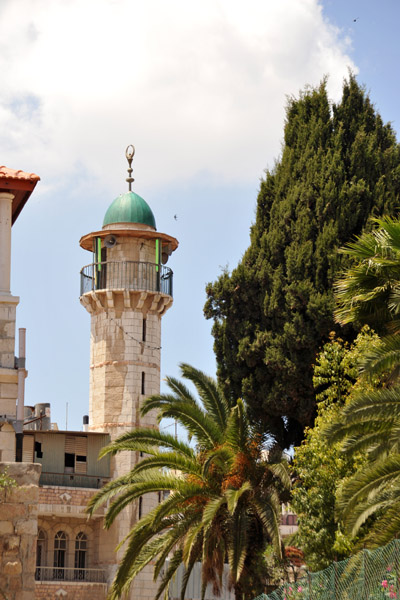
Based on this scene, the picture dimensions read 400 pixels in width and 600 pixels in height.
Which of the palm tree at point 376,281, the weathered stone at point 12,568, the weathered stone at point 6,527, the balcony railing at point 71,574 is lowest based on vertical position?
the balcony railing at point 71,574

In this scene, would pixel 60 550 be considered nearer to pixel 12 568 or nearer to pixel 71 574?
pixel 71 574

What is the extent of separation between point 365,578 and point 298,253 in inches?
786

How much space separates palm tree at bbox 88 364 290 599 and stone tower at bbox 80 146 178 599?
1644 cm

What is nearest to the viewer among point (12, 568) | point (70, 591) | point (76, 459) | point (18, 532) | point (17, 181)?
point (12, 568)

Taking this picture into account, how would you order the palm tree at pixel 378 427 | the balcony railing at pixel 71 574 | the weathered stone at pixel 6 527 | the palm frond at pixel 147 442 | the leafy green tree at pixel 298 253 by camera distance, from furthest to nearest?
the balcony railing at pixel 71 574
the leafy green tree at pixel 298 253
the palm frond at pixel 147 442
the weathered stone at pixel 6 527
the palm tree at pixel 378 427

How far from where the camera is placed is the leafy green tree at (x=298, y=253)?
31.7 meters

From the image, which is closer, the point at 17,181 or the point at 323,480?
the point at 17,181

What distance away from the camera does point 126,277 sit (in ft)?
147

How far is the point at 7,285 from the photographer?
74.5ft

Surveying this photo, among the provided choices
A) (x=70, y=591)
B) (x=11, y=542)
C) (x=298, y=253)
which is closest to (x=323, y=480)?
(x=11, y=542)

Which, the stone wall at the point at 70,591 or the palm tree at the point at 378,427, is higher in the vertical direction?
the palm tree at the point at 378,427

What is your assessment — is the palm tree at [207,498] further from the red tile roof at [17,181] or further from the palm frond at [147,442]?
the red tile roof at [17,181]

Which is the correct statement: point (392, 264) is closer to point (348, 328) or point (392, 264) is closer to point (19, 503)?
point (19, 503)

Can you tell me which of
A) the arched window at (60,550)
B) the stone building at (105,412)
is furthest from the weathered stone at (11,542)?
the arched window at (60,550)
